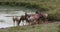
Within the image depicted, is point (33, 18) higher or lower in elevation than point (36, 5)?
higher

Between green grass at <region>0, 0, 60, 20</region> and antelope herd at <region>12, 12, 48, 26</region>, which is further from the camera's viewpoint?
green grass at <region>0, 0, 60, 20</region>

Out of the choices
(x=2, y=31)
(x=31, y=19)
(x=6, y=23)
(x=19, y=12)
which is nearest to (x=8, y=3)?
(x=19, y=12)

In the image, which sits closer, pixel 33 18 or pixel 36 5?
pixel 33 18

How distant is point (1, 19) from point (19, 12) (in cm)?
336

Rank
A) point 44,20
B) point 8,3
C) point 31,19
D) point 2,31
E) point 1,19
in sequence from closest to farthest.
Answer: point 2,31, point 31,19, point 44,20, point 1,19, point 8,3

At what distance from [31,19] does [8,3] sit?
314 inches

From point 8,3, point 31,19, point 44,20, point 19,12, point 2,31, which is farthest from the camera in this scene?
point 8,3

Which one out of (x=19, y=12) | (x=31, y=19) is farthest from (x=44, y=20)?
(x=19, y=12)

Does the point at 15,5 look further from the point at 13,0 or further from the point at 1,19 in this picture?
the point at 1,19

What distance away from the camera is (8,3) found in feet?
76.4

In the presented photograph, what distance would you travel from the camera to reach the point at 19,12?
71.5 feet

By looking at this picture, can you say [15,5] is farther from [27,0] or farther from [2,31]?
[2,31]

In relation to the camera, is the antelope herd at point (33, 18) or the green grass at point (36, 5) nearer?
the antelope herd at point (33, 18)

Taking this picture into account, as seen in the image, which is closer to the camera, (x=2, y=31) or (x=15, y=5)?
(x=2, y=31)
